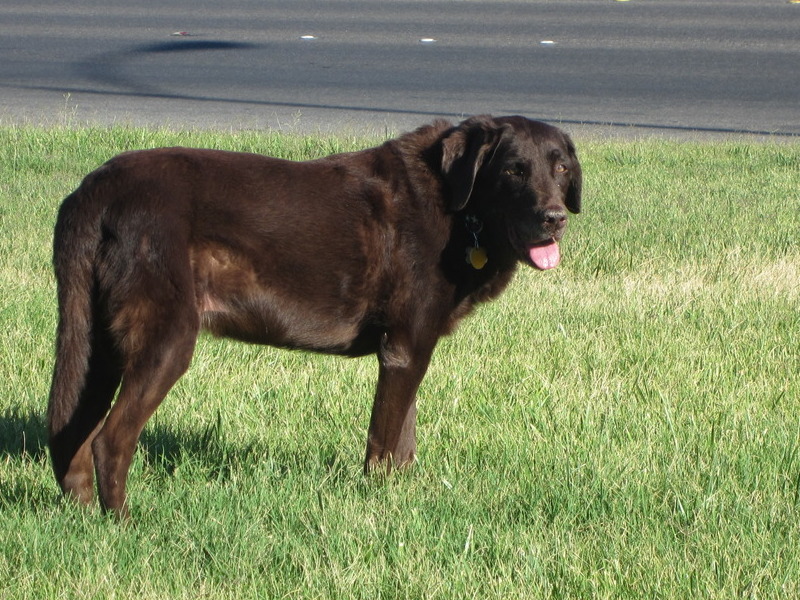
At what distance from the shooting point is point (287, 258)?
12.1 feet

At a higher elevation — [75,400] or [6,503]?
[75,400]

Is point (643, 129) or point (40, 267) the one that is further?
point (643, 129)

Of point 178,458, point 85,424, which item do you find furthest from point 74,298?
point 178,458

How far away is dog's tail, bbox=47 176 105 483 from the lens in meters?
3.47

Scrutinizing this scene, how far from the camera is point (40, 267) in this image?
22.2ft

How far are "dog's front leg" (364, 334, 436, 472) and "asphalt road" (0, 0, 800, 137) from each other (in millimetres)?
7390

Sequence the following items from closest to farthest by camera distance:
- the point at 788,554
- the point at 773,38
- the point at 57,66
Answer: the point at 788,554
the point at 57,66
the point at 773,38

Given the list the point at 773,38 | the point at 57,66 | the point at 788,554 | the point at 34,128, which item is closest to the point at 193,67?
the point at 57,66

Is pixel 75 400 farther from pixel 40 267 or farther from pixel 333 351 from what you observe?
pixel 40 267

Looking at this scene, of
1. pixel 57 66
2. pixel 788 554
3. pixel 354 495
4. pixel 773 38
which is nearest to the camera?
pixel 788 554

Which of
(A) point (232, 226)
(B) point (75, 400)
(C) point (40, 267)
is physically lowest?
(C) point (40, 267)

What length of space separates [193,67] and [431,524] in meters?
12.3

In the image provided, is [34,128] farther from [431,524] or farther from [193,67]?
[431,524]

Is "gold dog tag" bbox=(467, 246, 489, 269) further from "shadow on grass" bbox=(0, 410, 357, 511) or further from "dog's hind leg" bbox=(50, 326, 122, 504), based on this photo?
"dog's hind leg" bbox=(50, 326, 122, 504)
